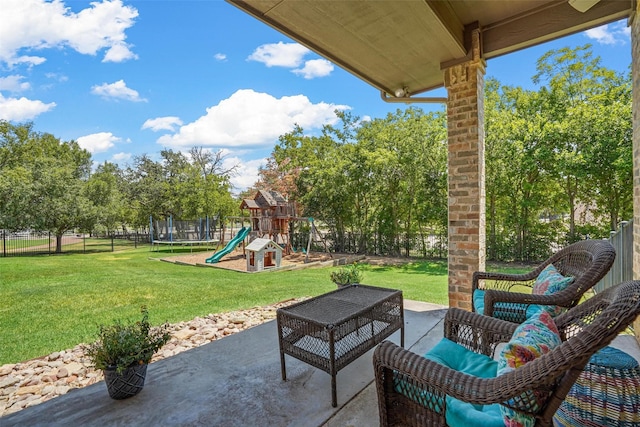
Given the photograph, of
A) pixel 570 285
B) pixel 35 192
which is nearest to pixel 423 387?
pixel 570 285

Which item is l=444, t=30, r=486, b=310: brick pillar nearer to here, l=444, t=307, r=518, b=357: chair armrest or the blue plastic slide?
l=444, t=307, r=518, b=357: chair armrest

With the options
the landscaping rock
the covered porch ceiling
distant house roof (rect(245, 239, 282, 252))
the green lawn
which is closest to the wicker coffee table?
the landscaping rock

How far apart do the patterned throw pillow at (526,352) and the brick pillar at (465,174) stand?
195 cm

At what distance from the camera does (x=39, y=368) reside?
292 centimetres

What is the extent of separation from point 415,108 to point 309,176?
4512mm

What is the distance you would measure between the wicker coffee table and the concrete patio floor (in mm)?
142

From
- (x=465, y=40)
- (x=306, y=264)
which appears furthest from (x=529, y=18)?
(x=306, y=264)

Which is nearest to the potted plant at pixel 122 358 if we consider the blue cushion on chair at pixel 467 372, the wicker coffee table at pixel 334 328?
the wicker coffee table at pixel 334 328

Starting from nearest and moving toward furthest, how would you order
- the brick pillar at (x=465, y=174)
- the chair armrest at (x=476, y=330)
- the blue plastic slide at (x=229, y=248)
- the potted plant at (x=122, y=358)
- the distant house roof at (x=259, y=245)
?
the chair armrest at (x=476, y=330)
the potted plant at (x=122, y=358)
the brick pillar at (x=465, y=174)
the distant house roof at (x=259, y=245)
the blue plastic slide at (x=229, y=248)

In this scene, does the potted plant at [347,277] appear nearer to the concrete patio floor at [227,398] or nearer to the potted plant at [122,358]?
the concrete patio floor at [227,398]

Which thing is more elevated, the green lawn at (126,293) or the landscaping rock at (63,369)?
the landscaping rock at (63,369)

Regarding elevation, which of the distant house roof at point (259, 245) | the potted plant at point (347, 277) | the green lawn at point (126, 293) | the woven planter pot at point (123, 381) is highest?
the potted plant at point (347, 277)

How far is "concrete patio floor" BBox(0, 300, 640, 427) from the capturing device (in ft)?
5.97

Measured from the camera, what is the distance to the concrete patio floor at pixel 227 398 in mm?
1820
